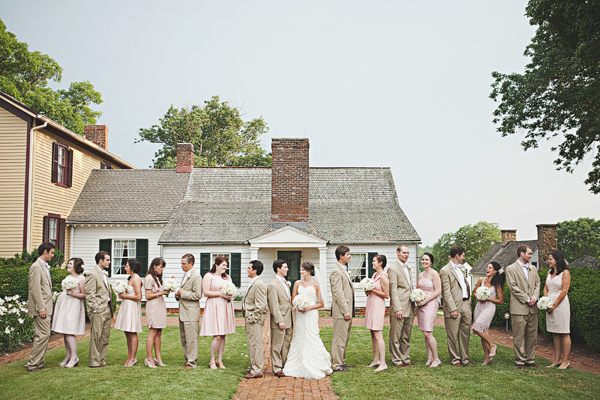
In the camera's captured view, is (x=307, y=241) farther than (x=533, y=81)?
Yes

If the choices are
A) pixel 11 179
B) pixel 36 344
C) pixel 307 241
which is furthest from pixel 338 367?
pixel 11 179

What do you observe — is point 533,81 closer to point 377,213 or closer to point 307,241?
point 377,213

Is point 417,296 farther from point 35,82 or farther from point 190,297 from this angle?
point 35,82

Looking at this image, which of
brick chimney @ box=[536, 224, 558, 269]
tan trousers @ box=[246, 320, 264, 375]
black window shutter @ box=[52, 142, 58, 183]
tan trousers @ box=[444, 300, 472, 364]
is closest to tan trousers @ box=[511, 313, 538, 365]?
tan trousers @ box=[444, 300, 472, 364]

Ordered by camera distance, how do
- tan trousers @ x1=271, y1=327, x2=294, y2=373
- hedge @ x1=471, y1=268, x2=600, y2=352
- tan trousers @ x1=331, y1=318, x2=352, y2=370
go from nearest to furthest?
tan trousers @ x1=271, y1=327, x2=294, y2=373 < tan trousers @ x1=331, y1=318, x2=352, y2=370 < hedge @ x1=471, y1=268, x2=600, y2=352

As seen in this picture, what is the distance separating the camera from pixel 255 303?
340 inches

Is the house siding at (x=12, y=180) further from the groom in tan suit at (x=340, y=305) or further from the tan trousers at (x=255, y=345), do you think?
the groom in tan suit at (x=340, y=305)

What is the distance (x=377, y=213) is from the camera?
22422 mm

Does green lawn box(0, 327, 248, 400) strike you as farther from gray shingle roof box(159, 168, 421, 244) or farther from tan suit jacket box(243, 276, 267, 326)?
gray shingle roof box(159, 168, 421, 244)

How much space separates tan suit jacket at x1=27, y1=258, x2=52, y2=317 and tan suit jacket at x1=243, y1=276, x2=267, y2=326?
3583mm

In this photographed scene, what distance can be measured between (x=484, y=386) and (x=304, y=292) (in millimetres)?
3174

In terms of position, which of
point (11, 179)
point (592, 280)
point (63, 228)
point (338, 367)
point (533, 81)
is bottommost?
point (338, 367)

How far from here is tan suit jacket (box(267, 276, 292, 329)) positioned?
28.0ft

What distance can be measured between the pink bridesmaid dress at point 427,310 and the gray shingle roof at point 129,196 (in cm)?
1599
